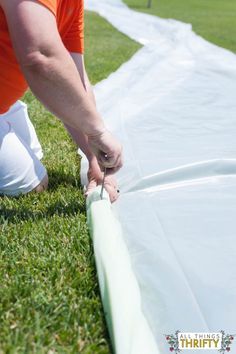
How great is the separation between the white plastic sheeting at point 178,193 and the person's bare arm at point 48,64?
41cm

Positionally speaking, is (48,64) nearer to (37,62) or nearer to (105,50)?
(37,62)

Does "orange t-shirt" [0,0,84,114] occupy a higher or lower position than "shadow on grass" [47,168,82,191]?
higher

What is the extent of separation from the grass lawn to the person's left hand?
7cm

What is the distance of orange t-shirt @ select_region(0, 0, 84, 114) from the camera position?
1.83 meters

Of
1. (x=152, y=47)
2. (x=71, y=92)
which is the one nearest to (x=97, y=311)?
(x=71, y=92)

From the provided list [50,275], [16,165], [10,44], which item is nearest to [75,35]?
[10,44]

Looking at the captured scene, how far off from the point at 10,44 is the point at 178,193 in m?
0.81

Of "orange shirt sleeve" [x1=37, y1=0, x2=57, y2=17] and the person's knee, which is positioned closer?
"orange shirt sleeve" [x1=37, y1=0, x2=57, y2=17]

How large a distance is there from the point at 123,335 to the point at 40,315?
0.20 meters

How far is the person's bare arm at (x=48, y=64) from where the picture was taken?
1.51m

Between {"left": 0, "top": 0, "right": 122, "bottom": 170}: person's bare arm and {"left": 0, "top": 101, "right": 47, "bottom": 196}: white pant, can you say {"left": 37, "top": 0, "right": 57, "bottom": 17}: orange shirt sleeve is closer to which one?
{"left": 0, "top": 0, "right": 122, "bottom": 170}: person's bare arm

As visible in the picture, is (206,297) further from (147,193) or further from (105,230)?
(147,193)

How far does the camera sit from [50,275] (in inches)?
58.5

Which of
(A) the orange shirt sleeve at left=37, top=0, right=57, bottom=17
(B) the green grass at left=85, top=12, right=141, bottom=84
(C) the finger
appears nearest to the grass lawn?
(C) the finger
